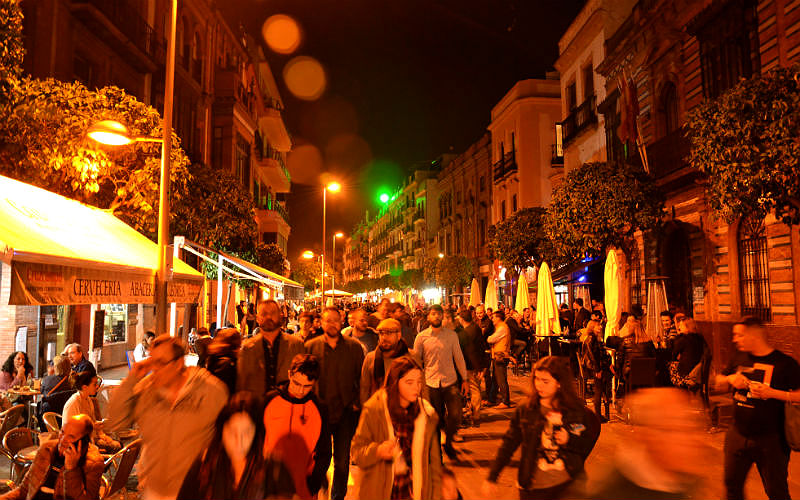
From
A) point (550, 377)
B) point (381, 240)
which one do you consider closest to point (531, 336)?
point (550, 377)

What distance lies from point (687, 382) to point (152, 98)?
64.1ft

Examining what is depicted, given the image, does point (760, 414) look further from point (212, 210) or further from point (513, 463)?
point (212, 210)

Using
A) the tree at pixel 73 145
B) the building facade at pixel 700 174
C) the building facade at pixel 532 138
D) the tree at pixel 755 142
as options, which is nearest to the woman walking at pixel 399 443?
the tree at pixel 755 142

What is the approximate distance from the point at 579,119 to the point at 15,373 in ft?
77.5

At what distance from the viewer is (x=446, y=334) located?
27.1 feet

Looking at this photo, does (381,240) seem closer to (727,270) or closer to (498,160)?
(498,160)

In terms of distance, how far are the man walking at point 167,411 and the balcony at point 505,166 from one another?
34355mm

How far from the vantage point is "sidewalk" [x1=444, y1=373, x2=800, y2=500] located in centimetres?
631

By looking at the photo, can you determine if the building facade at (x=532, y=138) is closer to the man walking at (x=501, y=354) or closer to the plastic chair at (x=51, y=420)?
the man walking at (x=501, y=354)

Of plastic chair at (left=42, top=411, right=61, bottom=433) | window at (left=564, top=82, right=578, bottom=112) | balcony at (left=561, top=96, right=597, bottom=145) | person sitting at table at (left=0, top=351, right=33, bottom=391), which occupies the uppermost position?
window at (left=564, top=82, right=578, bottom=112)

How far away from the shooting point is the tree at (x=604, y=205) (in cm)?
1591

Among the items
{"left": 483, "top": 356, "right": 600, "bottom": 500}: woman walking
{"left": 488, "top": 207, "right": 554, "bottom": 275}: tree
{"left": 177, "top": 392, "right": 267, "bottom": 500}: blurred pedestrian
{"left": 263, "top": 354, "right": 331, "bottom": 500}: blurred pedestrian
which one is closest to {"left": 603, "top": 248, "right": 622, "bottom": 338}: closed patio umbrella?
{"left": 483, "top": 356, "right": 600, "bottom": 500}: woman walking

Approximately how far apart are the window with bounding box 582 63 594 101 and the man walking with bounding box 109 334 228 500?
82.5 ft

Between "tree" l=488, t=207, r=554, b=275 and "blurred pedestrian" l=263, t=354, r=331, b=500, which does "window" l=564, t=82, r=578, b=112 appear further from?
"blurred pedestrian" l=263, t=354, r=331, b=500
